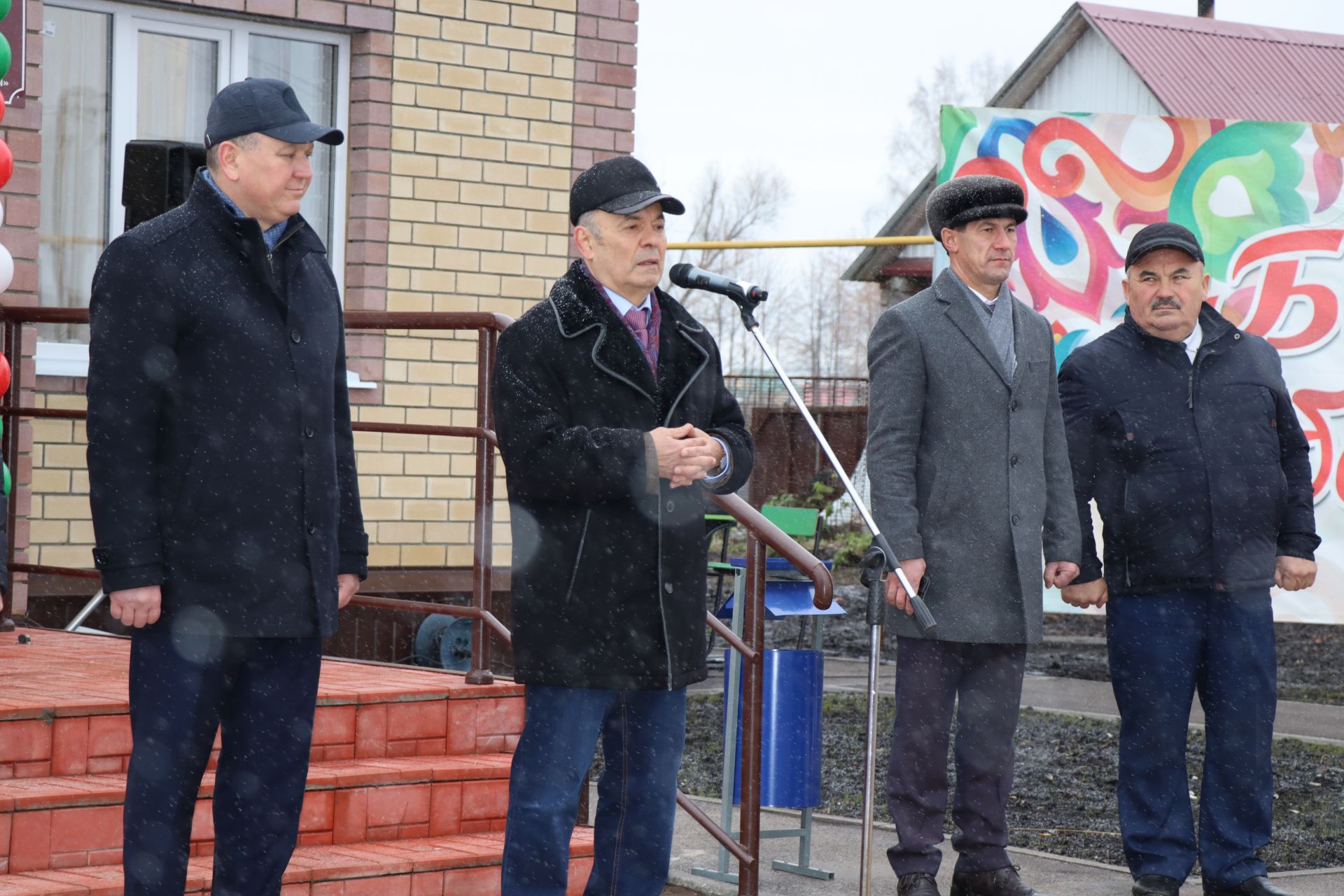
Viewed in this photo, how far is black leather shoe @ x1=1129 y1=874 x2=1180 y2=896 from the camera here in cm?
480

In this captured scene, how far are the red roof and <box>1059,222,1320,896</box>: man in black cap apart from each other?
19218mm

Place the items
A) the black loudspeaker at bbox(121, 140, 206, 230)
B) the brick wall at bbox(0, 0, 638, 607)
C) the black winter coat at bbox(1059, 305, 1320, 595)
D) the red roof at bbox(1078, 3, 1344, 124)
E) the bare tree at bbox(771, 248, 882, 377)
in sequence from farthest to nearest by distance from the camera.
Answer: the bare tree at bbox(771, 248, 882, 377) → the red roof at bbox(1078, 3, 1344, 124) → the brick wall at bbox(0, 0, 638, 607) → the black loudspeaker at bbox(121, 140, 206, 230) → the black winter coat at bbox(1059, 305, 1320, 595)

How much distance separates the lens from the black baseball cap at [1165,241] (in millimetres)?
4926

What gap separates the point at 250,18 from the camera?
25.0 feet

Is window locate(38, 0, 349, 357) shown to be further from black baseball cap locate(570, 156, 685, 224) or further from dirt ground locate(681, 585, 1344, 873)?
black baseball cap locate(570, 156, 685, 224)

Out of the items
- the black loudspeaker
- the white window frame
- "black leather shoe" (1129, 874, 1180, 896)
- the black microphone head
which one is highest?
the white window frame

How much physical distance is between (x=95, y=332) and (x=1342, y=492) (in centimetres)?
627

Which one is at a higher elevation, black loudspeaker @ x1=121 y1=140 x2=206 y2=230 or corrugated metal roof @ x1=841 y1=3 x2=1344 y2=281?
corrugated metal roof @ x1=841 y1=3 x2=1344 y2=281

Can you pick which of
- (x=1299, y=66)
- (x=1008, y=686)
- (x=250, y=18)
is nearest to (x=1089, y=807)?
(x=1008, y=686)

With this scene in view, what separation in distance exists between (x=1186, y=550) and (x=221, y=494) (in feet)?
9.38

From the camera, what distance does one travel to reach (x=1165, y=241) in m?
4.91

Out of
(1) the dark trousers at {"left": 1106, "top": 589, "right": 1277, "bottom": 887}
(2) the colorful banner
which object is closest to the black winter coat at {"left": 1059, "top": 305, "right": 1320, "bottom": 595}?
(1) the dark trousers at {"left": 1106, "top": 589, "right": 1277, "bottom": 887}

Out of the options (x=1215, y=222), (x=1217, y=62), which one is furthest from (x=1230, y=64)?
(x=1215, y=222)

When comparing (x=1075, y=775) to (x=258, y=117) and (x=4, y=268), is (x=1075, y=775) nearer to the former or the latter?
(x=4, y=268)
